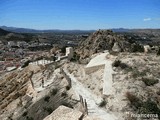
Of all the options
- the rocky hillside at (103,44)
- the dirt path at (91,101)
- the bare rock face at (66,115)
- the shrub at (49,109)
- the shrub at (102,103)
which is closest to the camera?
the bare rock face at (66,115)

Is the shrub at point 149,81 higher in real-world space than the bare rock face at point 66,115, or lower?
higher

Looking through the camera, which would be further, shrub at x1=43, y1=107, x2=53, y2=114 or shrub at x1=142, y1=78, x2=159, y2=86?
shrub at x1=142, y1=78, x2=159, y2=86

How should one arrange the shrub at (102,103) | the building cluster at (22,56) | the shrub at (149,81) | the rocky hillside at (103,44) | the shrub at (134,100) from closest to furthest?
the shrub at (134,100) → the shrub at (102,103) → the shrub at (149,81) → the building cluster at (22,56) → the rocky hillside at (103,44)

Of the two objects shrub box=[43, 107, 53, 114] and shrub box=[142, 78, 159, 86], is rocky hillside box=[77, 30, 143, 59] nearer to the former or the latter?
shrub box=[142, 78, 159, 86]

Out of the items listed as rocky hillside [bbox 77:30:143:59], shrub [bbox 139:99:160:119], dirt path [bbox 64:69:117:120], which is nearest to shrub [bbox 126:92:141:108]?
shrub [bbox 139:99:160:119]

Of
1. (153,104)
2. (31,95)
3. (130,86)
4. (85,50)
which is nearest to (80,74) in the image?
(31,95)

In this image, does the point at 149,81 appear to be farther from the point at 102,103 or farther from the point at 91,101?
the point at 91,101

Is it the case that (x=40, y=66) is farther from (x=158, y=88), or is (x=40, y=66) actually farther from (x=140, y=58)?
(x=158, y=88)

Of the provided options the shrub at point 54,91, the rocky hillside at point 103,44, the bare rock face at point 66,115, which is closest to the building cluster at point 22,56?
the rocky hillside at point 103,44

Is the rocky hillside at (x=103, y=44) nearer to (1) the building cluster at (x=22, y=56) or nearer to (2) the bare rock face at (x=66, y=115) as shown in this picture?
(1) the building cluster at (x=22, y=56)

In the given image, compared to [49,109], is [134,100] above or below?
above

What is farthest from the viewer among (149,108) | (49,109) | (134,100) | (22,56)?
(22,56)

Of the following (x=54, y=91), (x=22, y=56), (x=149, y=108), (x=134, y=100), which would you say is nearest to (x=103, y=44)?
(x=54, y=91)

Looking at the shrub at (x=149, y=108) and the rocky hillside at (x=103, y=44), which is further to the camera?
the rocky hillside at (x=103, y=44)
